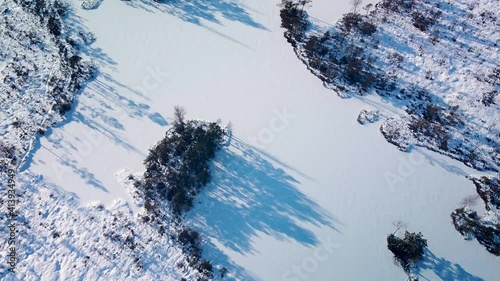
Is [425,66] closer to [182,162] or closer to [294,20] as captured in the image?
[294,20]

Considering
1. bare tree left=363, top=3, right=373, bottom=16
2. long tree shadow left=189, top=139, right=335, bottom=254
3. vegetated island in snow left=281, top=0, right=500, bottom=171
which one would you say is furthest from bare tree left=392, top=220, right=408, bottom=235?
bare tree left=363, top=3, right=373, bottom=16

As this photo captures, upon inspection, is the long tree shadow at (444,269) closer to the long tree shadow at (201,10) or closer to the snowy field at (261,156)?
the snowy field at (261,156)

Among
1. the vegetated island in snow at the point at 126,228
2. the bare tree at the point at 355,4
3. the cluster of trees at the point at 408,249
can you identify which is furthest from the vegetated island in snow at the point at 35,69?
the cluster of trees at the point at 408,249

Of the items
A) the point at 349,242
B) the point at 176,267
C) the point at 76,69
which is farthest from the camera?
the point at 76,69

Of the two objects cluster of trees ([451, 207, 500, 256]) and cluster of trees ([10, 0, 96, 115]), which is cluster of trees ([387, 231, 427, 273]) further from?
cluster of trees ([10, 0, 96, 115])

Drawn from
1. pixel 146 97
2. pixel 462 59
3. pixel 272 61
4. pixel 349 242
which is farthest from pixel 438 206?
pixel 146 97

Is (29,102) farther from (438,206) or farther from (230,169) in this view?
(438,206)
